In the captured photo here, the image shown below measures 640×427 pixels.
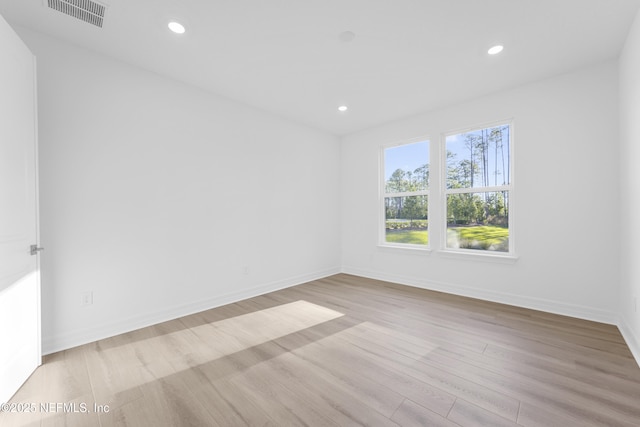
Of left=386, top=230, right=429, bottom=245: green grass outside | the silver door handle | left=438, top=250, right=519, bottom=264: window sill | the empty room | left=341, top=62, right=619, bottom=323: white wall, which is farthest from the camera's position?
left=386, top=230, right=429, bottom=245: green grass outside

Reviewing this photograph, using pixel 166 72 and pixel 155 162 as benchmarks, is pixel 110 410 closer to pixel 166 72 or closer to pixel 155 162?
pixel 155 162

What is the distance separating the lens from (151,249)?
2.84 metres

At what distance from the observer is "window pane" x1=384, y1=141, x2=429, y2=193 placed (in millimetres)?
4266

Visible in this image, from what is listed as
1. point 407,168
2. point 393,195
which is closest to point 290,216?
point 393,195

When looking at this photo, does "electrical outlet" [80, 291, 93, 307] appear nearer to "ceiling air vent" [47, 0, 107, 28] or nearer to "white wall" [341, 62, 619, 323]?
"ceiling air vent" [47, 0, 107, 28]

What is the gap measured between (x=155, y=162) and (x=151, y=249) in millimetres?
942

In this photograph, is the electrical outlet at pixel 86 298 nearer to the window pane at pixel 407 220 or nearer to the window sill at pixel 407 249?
the window sill at pixel 407 249

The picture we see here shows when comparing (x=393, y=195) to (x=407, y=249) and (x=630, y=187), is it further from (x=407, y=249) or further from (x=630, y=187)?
(x=630, y=187)

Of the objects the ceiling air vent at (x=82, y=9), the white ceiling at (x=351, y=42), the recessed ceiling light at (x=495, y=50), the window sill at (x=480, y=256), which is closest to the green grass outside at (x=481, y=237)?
the window sill at (x=480, y=256)

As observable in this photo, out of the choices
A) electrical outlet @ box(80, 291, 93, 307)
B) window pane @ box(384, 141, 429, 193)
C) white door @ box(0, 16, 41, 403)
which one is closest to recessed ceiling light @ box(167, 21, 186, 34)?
white door @ box(0, 16, 41, 403)

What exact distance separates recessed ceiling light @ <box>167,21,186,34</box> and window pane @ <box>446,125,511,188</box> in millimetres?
3597

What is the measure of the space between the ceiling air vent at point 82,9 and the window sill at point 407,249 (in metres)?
4.37

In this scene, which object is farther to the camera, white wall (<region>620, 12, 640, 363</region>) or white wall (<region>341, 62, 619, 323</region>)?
white wall (<region>341, 62, 619, 323</region>)

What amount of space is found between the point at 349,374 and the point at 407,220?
3.02 meters
